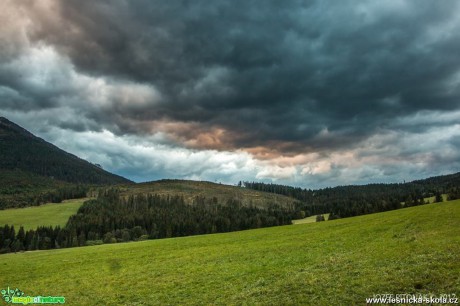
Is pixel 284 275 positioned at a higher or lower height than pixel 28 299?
higher

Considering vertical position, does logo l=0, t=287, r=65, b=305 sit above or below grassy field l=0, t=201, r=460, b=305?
below

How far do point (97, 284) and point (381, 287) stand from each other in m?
29.4

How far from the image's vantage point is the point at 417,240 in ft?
113

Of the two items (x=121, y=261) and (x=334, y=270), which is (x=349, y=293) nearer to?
(x=334, y=270)

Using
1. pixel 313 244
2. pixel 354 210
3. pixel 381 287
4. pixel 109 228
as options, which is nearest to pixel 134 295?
pixel 381 287

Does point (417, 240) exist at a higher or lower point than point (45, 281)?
higher

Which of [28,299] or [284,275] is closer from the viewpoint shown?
[284,275]

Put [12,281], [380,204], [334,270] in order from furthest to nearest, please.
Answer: [380,204] < [12,281] < [334,270]

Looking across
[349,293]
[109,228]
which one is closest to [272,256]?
[349,293]

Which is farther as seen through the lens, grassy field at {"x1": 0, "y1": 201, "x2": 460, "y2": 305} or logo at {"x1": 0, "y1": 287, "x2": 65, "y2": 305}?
logo at {"x1": 0, "y1": 287, "x2": 65, "y2": 305}

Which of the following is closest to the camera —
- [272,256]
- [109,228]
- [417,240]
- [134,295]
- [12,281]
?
[134,295]

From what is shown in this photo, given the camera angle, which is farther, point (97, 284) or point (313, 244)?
point (313, 244)

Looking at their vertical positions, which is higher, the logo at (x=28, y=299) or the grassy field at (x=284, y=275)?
the grassy field at (x=284, y=275)

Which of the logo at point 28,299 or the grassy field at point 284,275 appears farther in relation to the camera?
the logo at point 28,299
